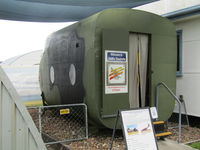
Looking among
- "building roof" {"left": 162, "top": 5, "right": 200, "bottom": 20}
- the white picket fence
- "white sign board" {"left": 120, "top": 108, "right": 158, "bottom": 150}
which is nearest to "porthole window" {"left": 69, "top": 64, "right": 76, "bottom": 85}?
"white sign board" {"left": 120, "top": 108, "right": 158, "bottom": 150}

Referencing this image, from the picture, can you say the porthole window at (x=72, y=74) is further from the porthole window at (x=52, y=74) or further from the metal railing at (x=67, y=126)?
the porthole window at (x=52, y=74)

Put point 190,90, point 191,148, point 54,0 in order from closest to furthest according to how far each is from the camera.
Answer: point 191,148
point 190,90
point 54,0

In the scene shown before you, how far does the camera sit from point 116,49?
517 centimetres

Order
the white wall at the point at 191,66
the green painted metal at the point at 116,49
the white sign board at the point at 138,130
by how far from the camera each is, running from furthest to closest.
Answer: the white wall at the point at 191,66 < the green painted metal at the point at 116,49 < the white sign board at the point at 138,130

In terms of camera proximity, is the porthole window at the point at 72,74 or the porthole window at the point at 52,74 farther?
the porthole window at the point at 52,74

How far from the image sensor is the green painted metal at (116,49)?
5.01 meters

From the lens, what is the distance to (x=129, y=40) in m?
5.45

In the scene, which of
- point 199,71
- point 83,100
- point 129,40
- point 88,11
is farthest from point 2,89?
point 88,11

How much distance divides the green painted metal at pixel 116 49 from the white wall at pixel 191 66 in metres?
0.73

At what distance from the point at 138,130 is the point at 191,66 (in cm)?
350

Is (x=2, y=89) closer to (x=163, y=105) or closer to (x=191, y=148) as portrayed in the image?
(x=191, y=148)

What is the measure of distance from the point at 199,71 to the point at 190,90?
1.94ft

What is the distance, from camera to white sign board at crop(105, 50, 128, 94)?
5.05m

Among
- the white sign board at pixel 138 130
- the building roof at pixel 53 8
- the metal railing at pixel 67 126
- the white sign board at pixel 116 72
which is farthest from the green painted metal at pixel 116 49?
the building roof at pixel 53 8
